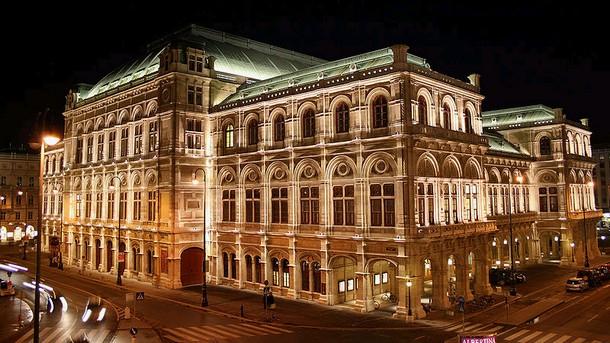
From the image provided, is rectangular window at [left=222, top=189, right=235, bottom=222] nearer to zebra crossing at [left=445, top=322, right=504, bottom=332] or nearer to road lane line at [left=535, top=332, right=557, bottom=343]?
zebra crossing at [left=445, top=322, right=504, bottom=332]

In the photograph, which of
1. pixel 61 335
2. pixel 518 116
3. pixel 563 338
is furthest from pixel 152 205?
pixel 518 116

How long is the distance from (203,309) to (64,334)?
10702 mm

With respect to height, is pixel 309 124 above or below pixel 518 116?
below

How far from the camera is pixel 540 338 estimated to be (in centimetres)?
3061

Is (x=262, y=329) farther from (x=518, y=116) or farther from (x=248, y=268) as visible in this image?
(x=518, y=116)

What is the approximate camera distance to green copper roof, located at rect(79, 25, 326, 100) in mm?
58188

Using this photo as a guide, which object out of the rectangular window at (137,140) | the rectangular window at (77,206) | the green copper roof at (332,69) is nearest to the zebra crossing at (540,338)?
the green copper roof at (332,69)

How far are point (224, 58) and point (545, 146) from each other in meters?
45.0

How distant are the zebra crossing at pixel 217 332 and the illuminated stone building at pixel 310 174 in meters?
8.56

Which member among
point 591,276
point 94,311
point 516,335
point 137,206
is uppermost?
point 137,206

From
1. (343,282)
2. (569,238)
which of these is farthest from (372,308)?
(569,238)

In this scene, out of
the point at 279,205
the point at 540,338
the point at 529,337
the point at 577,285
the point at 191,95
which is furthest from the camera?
the point at 191,95

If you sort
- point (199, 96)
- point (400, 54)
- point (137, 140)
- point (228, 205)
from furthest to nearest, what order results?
point (137, 140)
point (199, 96)
point (228, 205)
point (400, 54)

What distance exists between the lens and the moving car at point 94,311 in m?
37.0
